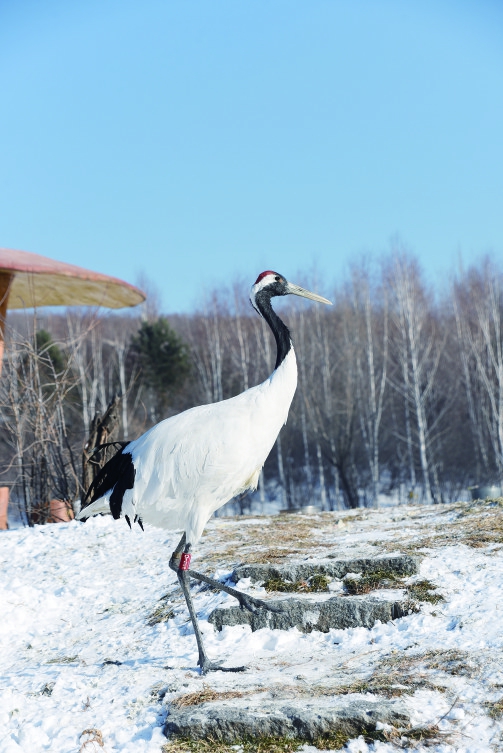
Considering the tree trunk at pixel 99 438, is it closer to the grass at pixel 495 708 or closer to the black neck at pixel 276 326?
the black neck at pixel 276 326

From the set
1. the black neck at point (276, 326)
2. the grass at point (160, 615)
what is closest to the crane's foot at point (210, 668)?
the grass at point (160, 615)

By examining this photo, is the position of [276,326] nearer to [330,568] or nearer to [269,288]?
[269,288]

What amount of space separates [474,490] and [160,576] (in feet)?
16.4

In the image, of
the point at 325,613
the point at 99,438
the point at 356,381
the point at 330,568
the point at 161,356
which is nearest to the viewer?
the point at 325,613

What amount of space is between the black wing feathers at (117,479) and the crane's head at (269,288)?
1.36 metres

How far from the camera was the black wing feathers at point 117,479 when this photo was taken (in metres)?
4.43

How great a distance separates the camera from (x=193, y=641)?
429 cm

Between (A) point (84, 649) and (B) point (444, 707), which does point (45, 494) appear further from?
(B) point (444, 707)

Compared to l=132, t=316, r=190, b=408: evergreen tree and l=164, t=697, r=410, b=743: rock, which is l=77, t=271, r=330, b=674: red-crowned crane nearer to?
l=164, t=697, r=410, b=743: rock

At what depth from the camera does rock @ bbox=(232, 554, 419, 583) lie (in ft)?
15.3

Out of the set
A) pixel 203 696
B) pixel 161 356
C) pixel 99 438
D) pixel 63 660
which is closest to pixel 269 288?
pixel 203 696

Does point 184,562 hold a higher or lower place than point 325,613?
higher

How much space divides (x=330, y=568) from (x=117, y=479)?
1559mm

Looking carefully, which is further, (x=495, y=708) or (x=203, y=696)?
(x=203, y=696)
